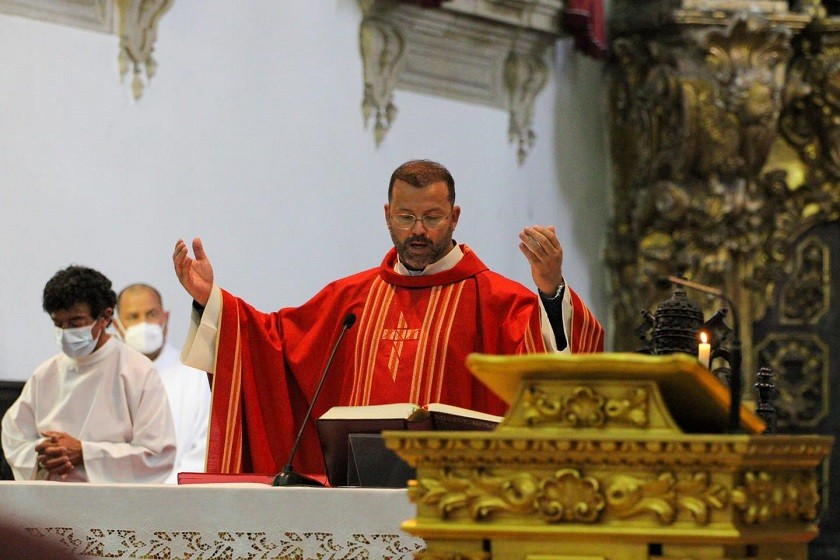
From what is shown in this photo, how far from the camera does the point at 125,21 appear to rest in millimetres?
8836

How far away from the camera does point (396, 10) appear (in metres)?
10.5

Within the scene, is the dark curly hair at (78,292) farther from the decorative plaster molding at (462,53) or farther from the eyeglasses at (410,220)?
the decorative plaster molding at (462,53)

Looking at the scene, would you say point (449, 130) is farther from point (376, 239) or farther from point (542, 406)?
point (542, 406)

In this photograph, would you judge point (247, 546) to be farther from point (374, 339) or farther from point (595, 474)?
point (595, 474)

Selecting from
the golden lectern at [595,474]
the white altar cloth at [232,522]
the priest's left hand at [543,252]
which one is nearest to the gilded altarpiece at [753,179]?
the priest's left hand at [543,252]

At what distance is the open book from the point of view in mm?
4555

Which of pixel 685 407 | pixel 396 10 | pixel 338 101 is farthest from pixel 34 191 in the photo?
pixel 685 407

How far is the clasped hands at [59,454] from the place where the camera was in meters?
6.02

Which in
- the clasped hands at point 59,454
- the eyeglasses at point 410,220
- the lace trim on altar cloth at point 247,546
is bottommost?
the lace trim on altar cloth at point 247,546

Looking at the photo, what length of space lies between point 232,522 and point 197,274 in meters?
1.40

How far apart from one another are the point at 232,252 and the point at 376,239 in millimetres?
1213

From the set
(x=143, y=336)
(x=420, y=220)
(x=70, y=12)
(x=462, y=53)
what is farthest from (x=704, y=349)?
(x=462, y=53)

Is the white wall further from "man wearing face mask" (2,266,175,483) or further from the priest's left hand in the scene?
the priest's left hand

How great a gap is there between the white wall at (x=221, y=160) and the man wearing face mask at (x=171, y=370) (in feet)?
1.38
